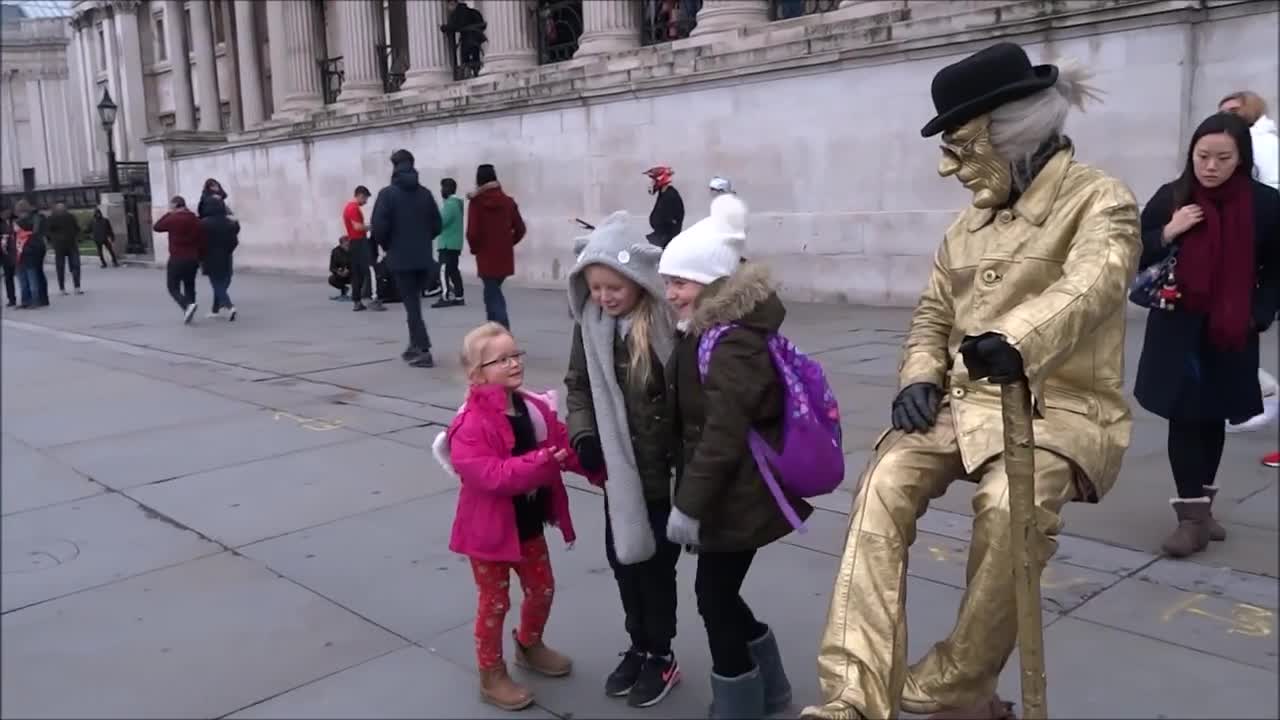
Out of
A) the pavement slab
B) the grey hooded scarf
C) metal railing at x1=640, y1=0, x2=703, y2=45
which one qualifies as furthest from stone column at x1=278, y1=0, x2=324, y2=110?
the grey hooded scarf

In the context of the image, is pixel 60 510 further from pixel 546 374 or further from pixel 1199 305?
pixel 1199 305

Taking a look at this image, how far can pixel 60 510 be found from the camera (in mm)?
5879

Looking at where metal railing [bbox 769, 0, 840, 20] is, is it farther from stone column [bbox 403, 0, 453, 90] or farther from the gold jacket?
the gold jacket

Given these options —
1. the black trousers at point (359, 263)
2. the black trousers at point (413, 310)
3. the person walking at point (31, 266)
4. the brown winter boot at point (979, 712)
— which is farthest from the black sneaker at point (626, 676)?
the person walking at point (31, 266)

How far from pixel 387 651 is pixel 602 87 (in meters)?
13.2

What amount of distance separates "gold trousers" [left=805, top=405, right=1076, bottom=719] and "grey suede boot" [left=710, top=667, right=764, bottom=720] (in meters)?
0.43

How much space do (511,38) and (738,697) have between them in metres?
18.5

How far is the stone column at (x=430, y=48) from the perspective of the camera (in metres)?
22.1

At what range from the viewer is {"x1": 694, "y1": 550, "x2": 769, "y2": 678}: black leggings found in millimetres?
3170

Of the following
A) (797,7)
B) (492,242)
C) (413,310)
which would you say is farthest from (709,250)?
(797,7)

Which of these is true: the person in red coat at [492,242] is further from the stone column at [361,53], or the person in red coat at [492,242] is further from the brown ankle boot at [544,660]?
the stone column at [361,53]

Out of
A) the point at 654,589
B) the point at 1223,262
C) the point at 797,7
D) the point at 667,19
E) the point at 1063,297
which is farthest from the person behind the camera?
the point at 667,19

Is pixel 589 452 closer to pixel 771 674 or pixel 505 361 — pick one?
pixel 505 361

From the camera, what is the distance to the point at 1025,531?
2635 millimetres
